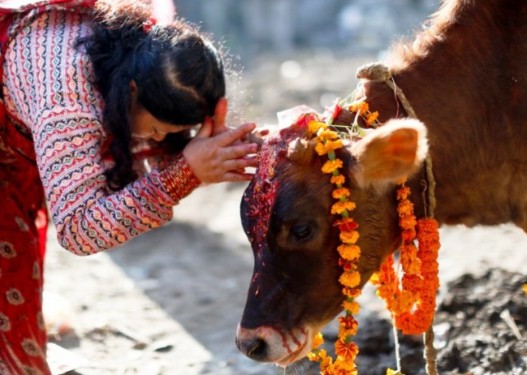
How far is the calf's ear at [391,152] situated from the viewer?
275 centimetres

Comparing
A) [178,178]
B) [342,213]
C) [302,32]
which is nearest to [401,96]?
[342,213]

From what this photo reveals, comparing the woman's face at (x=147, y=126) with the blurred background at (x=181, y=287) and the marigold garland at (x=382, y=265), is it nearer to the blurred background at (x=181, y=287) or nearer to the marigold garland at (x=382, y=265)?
the blurred background at (x=181, y=287)

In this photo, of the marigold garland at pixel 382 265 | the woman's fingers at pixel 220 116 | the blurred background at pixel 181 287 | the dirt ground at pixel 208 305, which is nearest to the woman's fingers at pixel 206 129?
the woman's fingers at pixel 220 116

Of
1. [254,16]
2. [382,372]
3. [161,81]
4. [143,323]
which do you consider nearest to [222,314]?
[143,323]

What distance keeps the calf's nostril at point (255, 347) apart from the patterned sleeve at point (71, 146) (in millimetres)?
643

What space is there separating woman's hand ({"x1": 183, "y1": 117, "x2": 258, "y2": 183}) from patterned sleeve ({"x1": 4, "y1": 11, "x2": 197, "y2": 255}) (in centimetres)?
8

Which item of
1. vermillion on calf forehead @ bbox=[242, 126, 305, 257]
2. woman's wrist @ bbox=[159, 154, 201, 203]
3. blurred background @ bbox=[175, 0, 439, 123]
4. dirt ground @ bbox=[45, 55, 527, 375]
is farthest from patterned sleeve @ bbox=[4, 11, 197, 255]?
blurred background @ bbox=[175, 0, 439, 123]

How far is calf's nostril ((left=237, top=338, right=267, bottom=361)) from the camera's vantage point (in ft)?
9.75

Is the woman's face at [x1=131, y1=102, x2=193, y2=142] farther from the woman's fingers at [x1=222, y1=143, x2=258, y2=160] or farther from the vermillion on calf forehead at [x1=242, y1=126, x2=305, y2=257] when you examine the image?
the vermillion on calf forehead at [x1=242, y1=126, x2=305, y2=257]

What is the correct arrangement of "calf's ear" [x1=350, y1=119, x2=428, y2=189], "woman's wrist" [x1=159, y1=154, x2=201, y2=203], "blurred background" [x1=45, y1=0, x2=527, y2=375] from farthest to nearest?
1. "blurred background" [x1=45, y1=0, x2=527, y2=375]
2. "woman's wrist" [x1=159, y1=154, x2=201, y2=203]
3. "calf's ear" [x1=350, y1=119, x2=428, y2=189]

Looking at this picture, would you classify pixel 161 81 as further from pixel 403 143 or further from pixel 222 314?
pixel 222 314

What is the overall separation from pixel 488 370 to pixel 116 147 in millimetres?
1787

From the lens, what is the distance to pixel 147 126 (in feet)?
11.5

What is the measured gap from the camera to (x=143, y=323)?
4.89 meters
